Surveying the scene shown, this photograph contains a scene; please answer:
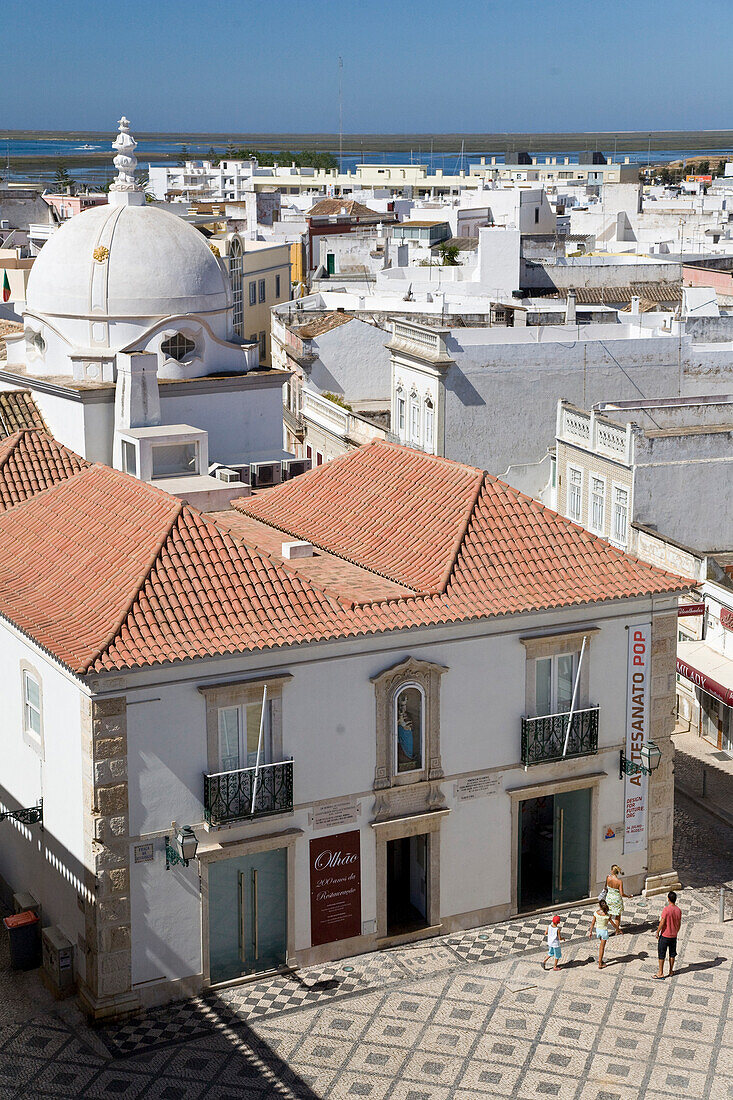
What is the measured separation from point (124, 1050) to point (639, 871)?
9613 mm

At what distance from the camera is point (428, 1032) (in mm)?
21516

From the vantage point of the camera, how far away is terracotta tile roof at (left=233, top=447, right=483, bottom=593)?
2569 cm

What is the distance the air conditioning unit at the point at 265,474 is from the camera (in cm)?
3675

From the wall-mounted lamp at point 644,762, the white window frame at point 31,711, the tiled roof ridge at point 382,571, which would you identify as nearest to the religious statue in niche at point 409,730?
the tiled roof ridge at point 382,571

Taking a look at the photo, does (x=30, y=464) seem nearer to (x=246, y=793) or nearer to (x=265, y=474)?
(x=265, y=474)

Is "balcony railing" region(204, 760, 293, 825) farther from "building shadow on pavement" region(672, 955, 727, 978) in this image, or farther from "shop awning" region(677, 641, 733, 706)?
"shop awning" region(677, 641, 733, 706)

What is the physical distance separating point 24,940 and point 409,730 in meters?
6.85

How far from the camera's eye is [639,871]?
2592 cm

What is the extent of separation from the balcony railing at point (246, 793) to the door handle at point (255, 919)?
3.62ft

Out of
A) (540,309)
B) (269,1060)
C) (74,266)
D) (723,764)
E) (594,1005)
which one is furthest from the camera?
(540,309)

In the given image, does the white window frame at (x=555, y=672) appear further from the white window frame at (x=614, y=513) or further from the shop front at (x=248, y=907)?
the white window frame at (x=614, y=513)

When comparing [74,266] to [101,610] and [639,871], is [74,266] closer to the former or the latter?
[101,610]

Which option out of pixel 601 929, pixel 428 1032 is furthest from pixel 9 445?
pixel 601 929

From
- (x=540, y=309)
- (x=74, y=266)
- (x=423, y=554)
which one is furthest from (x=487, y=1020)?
(x=540, y=309)
